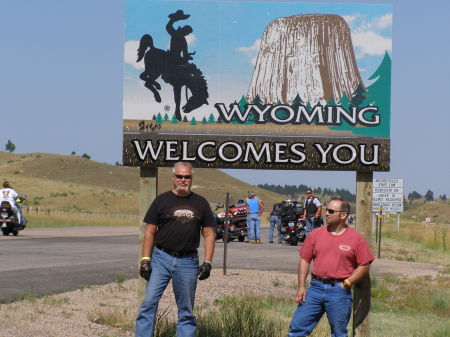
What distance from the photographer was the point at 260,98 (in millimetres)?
11008

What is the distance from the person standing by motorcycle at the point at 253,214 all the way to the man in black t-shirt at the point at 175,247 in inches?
861

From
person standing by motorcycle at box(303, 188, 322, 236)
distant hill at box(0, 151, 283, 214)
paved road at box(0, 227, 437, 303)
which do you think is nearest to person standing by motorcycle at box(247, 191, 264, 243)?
paved road at box(0, 227, 437, 303)

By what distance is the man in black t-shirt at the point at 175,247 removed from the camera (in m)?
9.31

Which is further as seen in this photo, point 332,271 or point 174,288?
point 174,288

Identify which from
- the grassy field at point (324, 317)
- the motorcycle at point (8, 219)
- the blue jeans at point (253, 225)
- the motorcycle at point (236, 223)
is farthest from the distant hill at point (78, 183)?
the grassy field at point (324, 317)

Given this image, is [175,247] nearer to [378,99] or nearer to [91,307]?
[378,99]

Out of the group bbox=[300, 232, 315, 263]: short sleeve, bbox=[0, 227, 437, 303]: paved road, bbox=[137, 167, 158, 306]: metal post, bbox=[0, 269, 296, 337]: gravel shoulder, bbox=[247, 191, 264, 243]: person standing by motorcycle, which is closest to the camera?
bbox=[300, 232, 315, 263]: short sleeve

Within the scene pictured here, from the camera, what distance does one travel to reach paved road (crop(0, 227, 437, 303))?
16547 mm

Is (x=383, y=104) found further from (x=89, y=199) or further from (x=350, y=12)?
(x=89, y=199)

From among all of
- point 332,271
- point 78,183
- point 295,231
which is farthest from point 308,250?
point 78,183

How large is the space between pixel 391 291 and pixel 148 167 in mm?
9058

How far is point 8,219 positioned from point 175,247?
80.6 ft

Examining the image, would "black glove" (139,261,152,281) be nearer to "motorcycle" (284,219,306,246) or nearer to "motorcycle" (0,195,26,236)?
"motorcycle" (0,195,26,236)

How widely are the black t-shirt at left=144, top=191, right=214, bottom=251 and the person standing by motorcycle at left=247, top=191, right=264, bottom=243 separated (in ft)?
71.9
